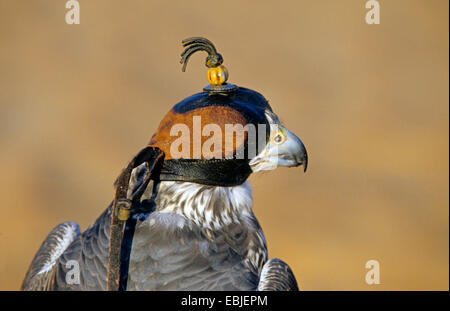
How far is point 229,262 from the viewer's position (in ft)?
12.0

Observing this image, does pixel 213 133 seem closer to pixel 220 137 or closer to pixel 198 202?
pixel 220 137

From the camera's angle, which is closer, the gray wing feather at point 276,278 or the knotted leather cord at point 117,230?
the knotted leather cord at point 117,230

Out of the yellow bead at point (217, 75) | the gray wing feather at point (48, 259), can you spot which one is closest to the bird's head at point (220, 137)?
the yellow bead at point (217, 75)

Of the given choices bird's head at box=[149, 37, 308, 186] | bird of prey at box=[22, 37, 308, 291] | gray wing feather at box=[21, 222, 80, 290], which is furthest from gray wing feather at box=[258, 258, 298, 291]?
gray wing feather at box=[21, 222, 80, 290]

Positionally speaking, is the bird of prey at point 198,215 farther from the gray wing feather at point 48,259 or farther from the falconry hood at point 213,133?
the gray wing feather at point 48,259

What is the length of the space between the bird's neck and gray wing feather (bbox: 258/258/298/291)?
→ 37 cm

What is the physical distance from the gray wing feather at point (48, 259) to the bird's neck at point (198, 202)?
0.92 metres

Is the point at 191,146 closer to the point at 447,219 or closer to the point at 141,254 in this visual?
the point at 141,254

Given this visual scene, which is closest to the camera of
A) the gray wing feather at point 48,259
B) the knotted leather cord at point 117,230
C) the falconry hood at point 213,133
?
the knotted leather cord at point 117,230

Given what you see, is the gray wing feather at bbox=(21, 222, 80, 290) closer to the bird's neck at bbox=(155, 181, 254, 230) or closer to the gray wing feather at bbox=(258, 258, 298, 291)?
the bird's neck at bbox=(155, 181, 254, 230)

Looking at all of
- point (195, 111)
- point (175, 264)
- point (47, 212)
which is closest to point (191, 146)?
point (195, 111)

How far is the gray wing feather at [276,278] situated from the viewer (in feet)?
11.9

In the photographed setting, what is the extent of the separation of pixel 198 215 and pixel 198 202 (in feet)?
0.26

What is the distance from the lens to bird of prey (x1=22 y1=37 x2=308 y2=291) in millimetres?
3504
